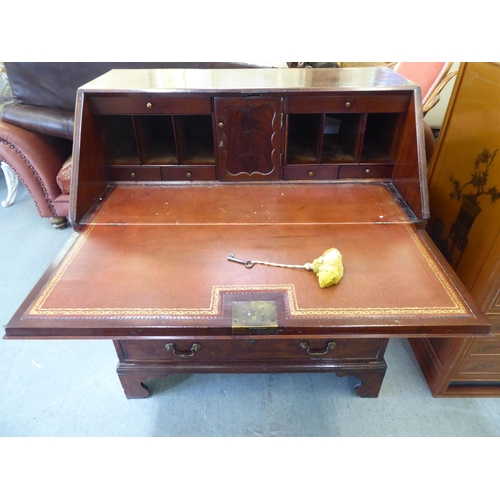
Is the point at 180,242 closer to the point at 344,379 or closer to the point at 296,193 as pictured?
the point at 296,193

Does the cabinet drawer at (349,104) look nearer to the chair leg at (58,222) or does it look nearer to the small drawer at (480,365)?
the small drawer at (480,365)

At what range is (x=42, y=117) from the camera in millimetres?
2021

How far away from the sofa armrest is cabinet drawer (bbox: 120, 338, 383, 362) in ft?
4.97

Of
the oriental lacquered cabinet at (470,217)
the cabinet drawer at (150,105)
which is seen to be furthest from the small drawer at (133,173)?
the oriental lacquered cabinet at (470,217)

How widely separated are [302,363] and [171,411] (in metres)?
0.58

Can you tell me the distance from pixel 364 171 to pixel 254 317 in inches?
30.0

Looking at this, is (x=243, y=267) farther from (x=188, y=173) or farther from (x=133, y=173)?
(x=133, y=173)

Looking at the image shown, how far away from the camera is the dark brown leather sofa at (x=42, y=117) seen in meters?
1.99

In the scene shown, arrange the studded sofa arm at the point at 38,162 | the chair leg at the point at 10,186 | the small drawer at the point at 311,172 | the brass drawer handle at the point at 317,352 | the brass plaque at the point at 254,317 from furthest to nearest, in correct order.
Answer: the chair leg at the point at 10,186
the studded sofa arm at the point at 38,162
the small drawer at the point at 311,172
the brass drawer handle at the point at 317,352
the brass plaque at the point at 254,317

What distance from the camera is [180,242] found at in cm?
99

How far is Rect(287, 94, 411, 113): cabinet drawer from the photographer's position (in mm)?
1088

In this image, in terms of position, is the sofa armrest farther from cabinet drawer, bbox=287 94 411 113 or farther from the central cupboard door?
cabinet drawer, bbox=287 94 411 113

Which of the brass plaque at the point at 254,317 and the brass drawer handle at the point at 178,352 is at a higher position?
the brass plaque at the point at 254,317

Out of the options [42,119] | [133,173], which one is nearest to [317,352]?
[133,173]
